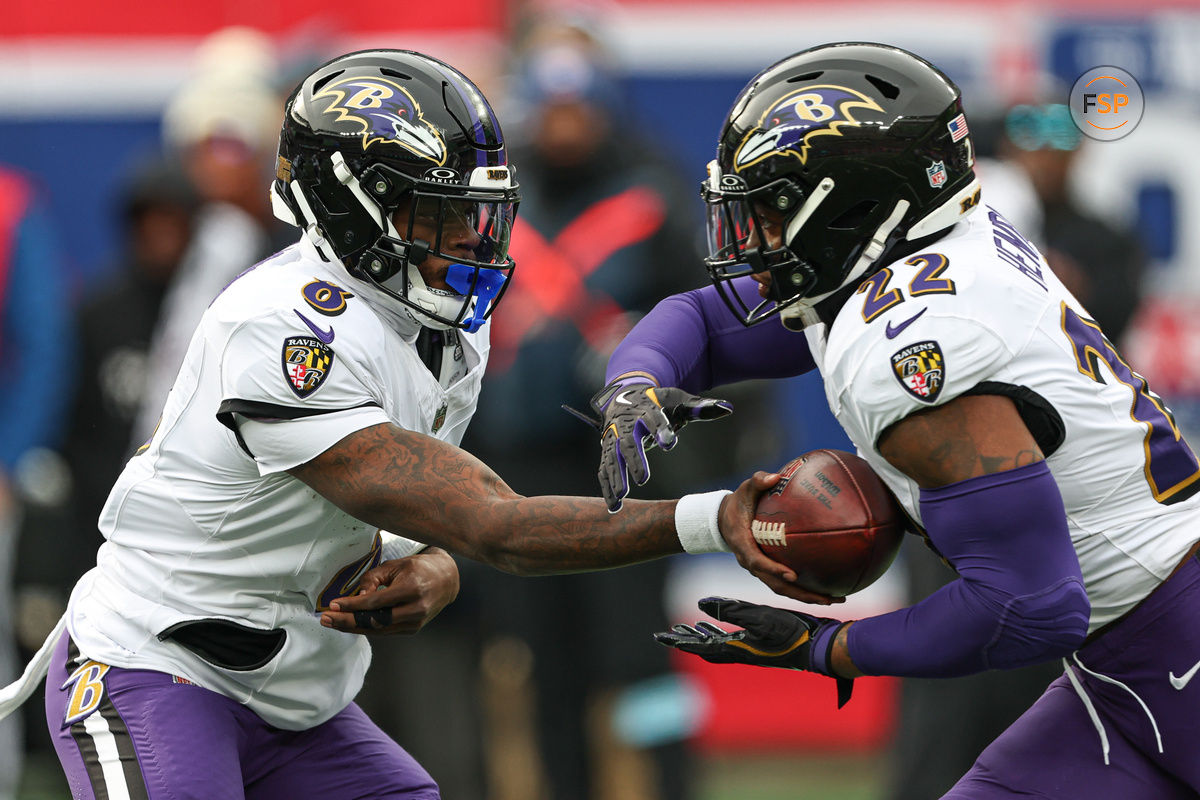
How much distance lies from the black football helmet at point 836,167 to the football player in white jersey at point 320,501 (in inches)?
14.3

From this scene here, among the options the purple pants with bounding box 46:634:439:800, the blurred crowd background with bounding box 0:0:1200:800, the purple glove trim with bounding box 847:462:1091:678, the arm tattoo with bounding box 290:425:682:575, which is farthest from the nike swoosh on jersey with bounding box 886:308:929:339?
the blurred crowd background with bounding box 0:0:1200:800

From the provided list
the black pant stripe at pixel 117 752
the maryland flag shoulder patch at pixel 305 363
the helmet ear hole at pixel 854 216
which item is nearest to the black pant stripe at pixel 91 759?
the black pant stripe at pixel 117 752

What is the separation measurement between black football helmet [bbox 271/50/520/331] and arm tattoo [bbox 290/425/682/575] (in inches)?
15.5

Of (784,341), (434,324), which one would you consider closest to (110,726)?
(434,324)

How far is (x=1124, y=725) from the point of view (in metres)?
3.55

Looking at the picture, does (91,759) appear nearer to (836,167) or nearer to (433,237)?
(433,237)

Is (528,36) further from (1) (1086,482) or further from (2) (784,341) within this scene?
(1) (1086,482)

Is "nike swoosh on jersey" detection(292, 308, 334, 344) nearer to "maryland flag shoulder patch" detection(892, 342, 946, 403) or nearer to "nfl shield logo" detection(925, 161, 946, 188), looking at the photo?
"maryland flag shoulder patch" detection(892, 342, 946, 403)

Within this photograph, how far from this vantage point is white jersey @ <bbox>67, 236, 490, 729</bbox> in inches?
135

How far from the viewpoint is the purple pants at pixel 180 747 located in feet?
11.5

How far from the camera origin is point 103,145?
27.0 feet

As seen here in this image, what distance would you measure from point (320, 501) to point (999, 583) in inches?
51.7

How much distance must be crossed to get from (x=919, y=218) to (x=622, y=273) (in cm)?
292

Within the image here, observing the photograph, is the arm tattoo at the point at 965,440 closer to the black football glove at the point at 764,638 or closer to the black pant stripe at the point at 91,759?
the black football glove at the point at 764,638
